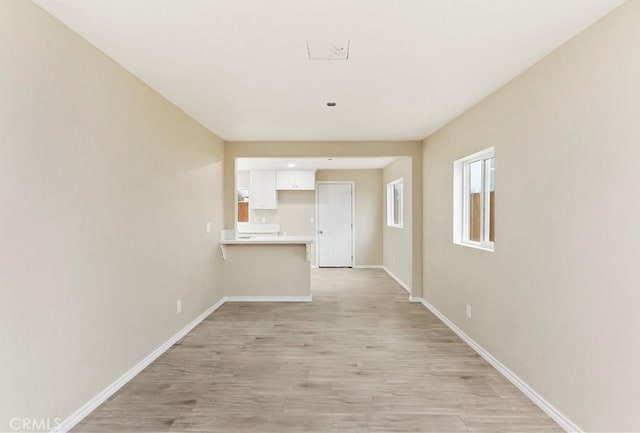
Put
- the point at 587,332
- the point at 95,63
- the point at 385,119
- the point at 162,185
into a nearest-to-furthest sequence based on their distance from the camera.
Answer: the point at 587,332, the point at 95,63, the point at 162,185, the point at 385,119

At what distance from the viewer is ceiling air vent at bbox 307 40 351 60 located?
2070 millimetres

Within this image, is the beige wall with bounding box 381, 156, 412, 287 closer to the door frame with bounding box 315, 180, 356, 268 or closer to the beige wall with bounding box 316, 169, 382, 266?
the beige wall with bounding box 316, 169, 382, 266

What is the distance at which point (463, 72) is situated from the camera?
2.48m

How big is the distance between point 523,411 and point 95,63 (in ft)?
11.6

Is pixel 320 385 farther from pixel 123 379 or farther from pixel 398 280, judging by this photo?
pixel 398 280

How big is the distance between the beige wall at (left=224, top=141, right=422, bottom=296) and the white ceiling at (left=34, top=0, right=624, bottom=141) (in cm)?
145

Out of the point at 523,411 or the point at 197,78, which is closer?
the point at 523,411

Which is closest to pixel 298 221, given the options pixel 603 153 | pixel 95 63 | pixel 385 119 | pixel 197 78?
pixel 385 119

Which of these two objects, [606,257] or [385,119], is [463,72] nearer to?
[385,119]

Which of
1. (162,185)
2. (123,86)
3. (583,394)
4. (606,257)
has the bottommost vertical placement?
(583,394)

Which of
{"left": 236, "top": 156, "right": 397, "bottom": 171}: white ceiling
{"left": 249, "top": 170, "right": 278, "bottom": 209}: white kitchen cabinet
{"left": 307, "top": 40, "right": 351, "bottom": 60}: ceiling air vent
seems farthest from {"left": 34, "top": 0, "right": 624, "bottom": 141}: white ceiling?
{"left": 249, "top": 170, "right": 278, "bottom": 209}: white kitchen cabinet

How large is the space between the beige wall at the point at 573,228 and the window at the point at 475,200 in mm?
325

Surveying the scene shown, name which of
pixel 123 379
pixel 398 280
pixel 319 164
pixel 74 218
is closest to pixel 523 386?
pixel 123 379

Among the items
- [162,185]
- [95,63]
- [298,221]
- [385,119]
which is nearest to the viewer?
[95,63]
